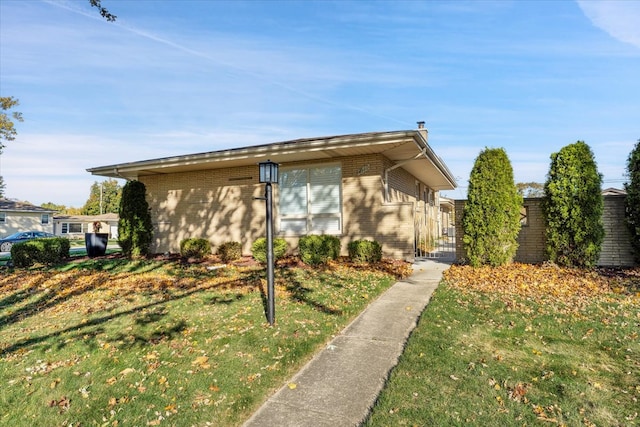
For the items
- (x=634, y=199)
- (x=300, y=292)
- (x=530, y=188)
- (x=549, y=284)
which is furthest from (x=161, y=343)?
(x=530, y=188)

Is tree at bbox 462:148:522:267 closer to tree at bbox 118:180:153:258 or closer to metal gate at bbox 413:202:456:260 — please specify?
metal gate at bbox 413:202:456:260

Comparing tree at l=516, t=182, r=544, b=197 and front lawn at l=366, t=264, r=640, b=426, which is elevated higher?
tree at l=516, t=182, r=544, b=197

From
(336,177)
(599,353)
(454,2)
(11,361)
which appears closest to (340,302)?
(599,353)

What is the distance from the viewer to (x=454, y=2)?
31.3 ft

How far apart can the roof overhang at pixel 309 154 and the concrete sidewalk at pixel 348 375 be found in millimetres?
5202

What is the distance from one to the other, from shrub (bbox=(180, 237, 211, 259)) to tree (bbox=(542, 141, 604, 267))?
34.0ft

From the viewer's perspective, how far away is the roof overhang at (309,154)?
9.88 m

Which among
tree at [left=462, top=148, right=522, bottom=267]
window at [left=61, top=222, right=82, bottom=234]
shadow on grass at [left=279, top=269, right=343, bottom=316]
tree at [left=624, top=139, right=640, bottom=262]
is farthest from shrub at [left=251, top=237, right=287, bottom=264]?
window at [left=61, top=222, right=82, bottom=234]

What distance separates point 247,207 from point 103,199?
65.5 meters

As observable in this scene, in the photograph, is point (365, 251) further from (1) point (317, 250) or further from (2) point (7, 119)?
(2) point (7, 119)

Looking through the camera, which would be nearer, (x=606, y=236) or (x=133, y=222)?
(x=606, y=236)

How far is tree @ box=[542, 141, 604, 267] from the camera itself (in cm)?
850

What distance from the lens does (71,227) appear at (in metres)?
51.0

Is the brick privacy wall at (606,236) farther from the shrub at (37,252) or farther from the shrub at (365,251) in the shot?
the shrub at (37,252)
